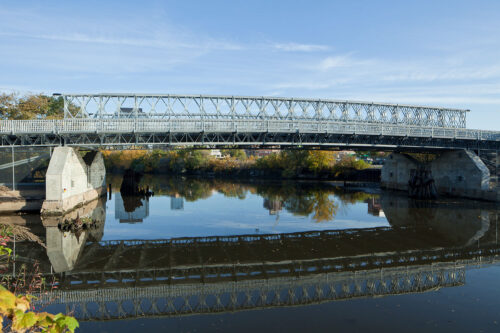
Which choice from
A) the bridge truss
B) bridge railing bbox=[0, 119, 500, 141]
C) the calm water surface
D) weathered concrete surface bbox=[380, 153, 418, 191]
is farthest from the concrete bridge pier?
the bridge truss

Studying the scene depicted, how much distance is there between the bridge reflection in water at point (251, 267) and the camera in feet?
42.9

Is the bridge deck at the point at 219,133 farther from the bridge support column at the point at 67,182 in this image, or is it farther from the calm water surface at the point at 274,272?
the calm water surface at the point at 274,272

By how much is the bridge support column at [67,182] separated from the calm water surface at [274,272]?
2413 mm

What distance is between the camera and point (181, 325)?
1112 cm

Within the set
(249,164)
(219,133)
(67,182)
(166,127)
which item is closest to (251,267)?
(166,127)

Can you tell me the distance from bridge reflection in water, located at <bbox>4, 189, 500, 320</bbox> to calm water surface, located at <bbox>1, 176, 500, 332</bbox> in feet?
0.19

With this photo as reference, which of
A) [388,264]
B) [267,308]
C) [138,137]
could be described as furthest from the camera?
[138,137]

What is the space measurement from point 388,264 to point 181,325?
11.3 metres

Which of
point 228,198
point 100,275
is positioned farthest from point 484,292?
point 228,198

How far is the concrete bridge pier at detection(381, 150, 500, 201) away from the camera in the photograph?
1735 inches

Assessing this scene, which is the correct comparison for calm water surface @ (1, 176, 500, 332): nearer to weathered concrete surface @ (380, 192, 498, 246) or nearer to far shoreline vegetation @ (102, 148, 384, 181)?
weathered concrete surface @ (380, 192, 498, 246)

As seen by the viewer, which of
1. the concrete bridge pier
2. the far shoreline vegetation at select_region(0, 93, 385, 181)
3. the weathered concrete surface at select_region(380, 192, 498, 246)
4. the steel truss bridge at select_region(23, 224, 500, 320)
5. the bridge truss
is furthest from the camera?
the far shoreline vegetation at select_region(0, 93, 385, 181)

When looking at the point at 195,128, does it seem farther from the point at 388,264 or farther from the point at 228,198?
the point at 388,264

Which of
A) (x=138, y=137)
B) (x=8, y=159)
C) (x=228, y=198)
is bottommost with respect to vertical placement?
(x=228, y=198)
